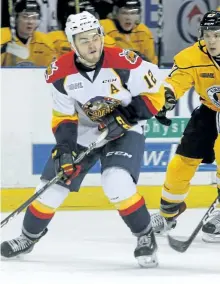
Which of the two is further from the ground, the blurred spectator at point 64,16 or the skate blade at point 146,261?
the blurred spectator at point 64,16

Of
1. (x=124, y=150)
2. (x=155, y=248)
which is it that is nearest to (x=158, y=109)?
(x=124, y=150)

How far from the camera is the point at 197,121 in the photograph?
4941mm

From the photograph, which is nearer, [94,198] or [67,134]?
[67,134]

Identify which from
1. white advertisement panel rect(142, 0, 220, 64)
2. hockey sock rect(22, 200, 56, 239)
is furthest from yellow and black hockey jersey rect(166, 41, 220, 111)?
white advertisement panel rect(142, 0, 220, 64)

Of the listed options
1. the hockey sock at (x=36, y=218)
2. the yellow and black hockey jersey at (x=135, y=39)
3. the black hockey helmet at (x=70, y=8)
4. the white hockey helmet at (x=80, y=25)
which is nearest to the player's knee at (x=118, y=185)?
the hockey sock at (x=36, y=218)

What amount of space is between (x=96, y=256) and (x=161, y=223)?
62 centimetres

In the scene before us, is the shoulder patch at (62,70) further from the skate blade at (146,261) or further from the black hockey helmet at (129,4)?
the black hockey helmet at (129,4)

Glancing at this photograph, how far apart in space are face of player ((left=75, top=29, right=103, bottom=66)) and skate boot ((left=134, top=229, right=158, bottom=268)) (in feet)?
2.40

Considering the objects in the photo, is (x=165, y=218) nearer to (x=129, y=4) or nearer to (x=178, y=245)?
(x=178, y=245)

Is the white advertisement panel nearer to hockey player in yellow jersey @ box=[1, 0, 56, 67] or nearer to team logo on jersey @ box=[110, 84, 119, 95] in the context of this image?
hockey player in yellow jersey @ box=[1, 0, 56, 67]

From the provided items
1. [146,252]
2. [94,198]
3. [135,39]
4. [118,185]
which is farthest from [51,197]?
[135,39]

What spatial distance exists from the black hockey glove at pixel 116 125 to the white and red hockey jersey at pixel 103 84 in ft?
0.21

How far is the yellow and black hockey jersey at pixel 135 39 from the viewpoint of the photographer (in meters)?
6.08

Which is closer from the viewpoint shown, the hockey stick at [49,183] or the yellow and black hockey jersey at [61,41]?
the hockey stick at [49,183]
